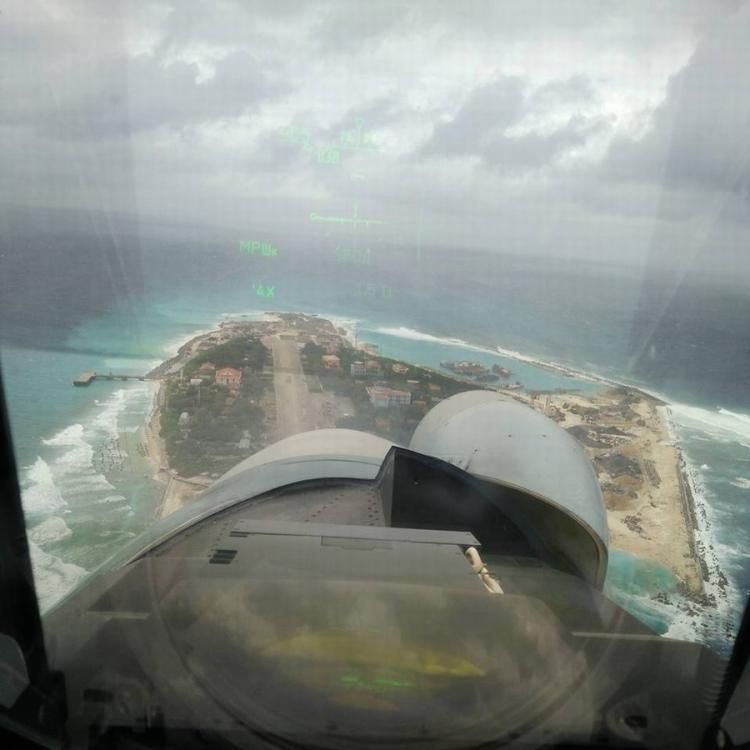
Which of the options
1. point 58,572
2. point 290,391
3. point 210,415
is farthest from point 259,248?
point 58,572

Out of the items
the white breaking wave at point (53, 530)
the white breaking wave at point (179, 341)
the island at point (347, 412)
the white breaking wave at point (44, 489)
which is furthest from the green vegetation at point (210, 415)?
the white breaking wave at point (53, 530)

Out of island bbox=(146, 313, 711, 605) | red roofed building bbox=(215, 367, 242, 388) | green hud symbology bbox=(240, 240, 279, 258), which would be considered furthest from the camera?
green hud symbology bbox=(240, 240, 279, 258)

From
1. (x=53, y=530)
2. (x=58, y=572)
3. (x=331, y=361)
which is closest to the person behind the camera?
(x=58, y=572)

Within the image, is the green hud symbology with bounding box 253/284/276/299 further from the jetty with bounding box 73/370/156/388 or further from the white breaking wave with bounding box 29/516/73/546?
the white breaking wave with bounding box 29/516/73/546

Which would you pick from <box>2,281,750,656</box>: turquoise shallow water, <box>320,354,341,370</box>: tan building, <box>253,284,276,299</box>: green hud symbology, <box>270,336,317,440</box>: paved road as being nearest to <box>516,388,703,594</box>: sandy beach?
<box>2,281,750,656</box>: turquoise shallow water

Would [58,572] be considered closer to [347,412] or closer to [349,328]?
[347,412]

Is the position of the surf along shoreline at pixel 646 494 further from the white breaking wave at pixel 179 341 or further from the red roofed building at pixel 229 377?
the red roofed building at pixel 229 377

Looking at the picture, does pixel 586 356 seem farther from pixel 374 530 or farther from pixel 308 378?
pixel 374 530
